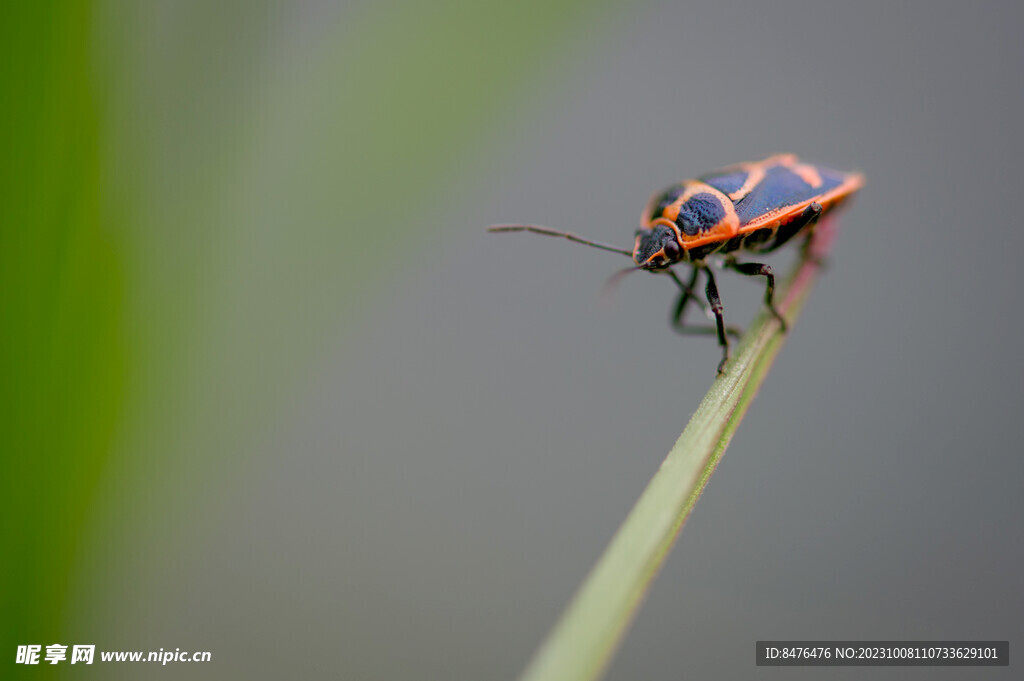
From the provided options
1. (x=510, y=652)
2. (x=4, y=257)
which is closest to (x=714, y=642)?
(x=510, y=652)

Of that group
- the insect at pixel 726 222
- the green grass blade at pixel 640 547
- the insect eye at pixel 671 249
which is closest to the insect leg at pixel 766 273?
the insect at pixel 726 222

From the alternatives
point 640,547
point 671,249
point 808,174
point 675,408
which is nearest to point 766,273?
point 671,249

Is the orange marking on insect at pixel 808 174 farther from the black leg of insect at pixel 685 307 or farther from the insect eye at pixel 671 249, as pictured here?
the insect eye at pixel 671 249

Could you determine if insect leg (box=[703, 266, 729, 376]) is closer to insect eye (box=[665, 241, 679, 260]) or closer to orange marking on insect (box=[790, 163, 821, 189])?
insect eye (box=[665, 241, 679, 260])

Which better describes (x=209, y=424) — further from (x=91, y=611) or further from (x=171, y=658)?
(x=171, y=658)

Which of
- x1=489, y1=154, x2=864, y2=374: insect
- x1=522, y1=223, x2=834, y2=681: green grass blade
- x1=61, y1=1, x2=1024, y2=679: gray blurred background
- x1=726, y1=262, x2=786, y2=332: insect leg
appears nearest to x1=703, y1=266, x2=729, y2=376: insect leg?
x1=489, y1=154, x2=864, y2=374: insect

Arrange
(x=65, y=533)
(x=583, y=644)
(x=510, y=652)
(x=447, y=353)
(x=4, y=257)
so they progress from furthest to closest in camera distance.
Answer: (x=447, y=353) < (x=510, y=652) < (x=65, y=533) < (x=4, y=257) < (x=583, y=644)
